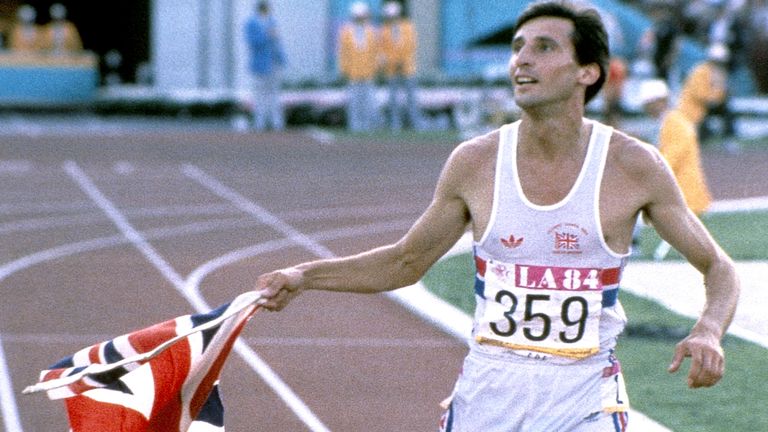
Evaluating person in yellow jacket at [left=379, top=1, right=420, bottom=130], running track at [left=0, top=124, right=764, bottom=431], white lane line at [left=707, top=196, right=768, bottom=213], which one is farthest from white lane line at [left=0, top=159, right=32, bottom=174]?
white lane line at [left=707, top=196, right=768, bottom=213]

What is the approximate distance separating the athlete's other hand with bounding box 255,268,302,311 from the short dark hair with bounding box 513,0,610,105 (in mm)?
1003

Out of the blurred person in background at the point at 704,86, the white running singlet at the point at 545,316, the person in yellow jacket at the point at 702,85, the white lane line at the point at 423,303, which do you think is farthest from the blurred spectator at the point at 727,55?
the white running singlet at the point at 545,316

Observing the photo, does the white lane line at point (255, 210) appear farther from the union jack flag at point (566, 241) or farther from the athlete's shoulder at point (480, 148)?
the union jack flag at point (566, 241)

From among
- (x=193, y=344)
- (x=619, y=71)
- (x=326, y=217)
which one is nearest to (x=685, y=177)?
(x=326, y=217)

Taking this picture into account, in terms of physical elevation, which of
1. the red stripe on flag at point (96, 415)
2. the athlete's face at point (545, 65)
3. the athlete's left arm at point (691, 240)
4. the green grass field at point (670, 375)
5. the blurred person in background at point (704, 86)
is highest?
the athlete's face at point (545, 65)

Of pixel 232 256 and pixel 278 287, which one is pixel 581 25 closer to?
pixel 278 287

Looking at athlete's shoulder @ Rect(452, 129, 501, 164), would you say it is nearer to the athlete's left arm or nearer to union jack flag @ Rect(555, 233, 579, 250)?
union jack flag @ Rect(555, 233, 579, 250)

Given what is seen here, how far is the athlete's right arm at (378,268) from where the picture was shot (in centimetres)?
487

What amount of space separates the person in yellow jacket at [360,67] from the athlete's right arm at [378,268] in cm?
2562

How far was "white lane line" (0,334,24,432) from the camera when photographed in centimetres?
795

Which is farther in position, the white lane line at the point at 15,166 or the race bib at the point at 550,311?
the white lane line at the point at 15,166

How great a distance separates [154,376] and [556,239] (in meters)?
1.41

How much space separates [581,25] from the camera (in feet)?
15.2

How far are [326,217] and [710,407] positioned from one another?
9956 mm
